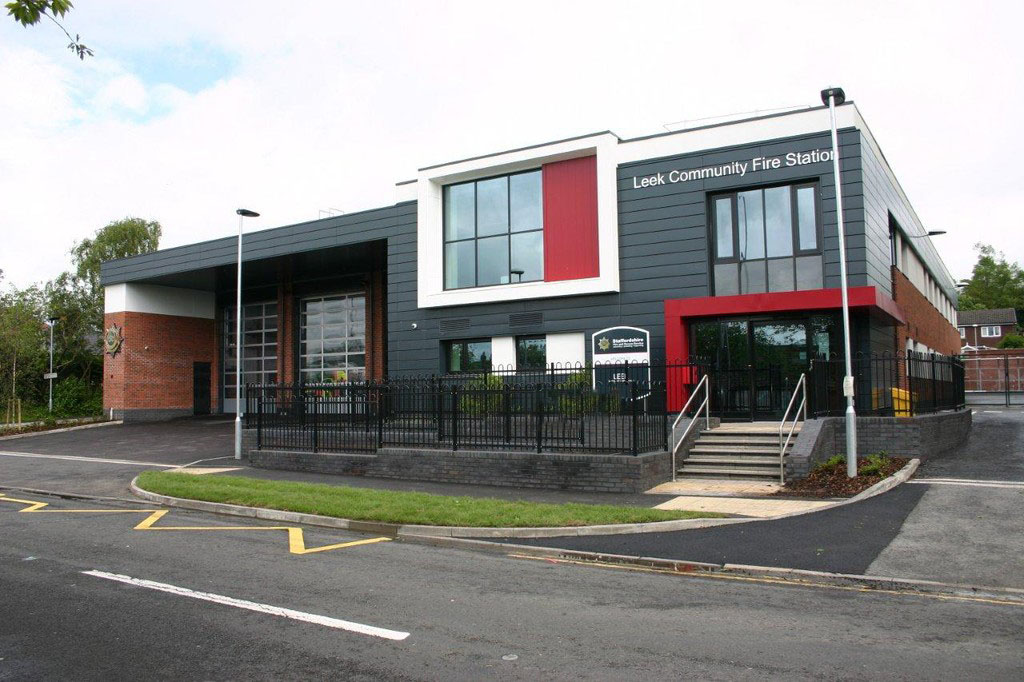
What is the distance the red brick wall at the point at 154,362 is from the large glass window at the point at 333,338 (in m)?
6.20

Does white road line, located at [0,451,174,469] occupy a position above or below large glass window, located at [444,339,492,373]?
below

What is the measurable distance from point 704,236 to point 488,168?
23.0ft

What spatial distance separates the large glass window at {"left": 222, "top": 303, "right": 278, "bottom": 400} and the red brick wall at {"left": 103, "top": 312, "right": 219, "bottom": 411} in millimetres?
1006

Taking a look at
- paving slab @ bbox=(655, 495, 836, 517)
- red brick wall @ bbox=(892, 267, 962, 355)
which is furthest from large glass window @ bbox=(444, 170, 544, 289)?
paving slab @ bbox=(655, 495, 836, 517)

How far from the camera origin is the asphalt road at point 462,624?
4992mm

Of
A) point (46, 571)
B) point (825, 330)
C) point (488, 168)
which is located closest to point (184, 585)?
point (46, 571)

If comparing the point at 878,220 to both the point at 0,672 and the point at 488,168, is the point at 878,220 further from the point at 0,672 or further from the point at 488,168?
the point at 0,672

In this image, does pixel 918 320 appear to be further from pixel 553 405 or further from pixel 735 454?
pixel 553 405

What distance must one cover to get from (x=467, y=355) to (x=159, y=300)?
18.3m

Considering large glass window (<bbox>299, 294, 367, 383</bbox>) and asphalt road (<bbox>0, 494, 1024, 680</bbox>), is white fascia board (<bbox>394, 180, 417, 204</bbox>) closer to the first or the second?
large glass window (<bbox>299, 294, 367, 383</bbox>)

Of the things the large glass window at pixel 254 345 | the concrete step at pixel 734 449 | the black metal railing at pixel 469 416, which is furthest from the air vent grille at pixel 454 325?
the large glass window at pixel 254 345

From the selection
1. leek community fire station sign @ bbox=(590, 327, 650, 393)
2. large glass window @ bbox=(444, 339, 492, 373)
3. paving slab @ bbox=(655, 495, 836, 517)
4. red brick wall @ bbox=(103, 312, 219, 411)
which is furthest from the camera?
red brick wall @ bbox=(103, 312, 219, 411)

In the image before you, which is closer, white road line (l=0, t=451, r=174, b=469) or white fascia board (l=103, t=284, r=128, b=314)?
white road line (l=0, t=451, r=174, b=469)

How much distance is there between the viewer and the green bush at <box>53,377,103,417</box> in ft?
115
